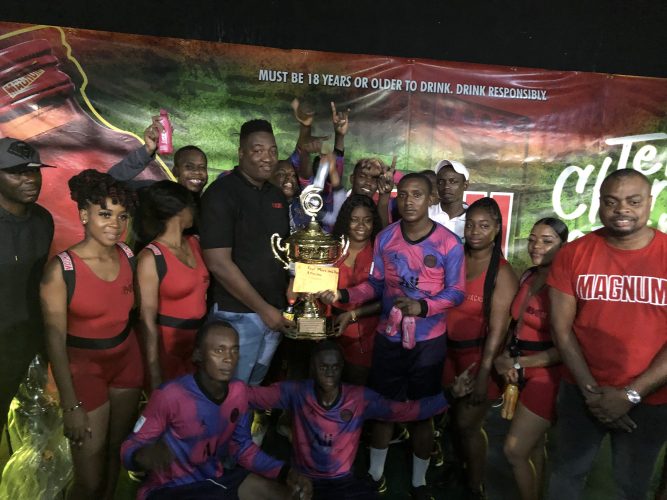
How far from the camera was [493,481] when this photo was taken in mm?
2922

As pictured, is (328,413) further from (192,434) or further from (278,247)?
(278,247)

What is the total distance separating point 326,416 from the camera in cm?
242

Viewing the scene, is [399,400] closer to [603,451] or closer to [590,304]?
[590,304]

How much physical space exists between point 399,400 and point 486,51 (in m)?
3.03

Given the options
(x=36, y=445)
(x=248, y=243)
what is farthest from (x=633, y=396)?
(x=36, y=445)

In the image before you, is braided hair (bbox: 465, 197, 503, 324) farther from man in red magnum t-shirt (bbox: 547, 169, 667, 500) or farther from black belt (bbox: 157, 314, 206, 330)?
black belt (bbox: 157, 314, 206, 330)

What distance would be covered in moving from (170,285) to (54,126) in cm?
213

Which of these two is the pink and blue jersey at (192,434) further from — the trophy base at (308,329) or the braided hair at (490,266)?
the braided hair at (490,266)

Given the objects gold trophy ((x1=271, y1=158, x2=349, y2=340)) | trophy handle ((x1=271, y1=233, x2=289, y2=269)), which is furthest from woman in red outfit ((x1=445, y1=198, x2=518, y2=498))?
trophy handle ((x1=271, y1=233, x2=289, y2=269))

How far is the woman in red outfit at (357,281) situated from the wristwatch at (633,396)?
1313 mm

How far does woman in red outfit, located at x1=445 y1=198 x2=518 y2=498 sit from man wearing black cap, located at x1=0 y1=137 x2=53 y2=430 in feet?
7.22

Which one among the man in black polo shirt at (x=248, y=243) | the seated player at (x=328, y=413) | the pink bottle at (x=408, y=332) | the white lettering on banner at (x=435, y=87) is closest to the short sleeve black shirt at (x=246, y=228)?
the man in black polo shirt at (x=248, y=243)

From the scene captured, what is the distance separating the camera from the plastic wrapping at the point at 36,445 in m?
2.54

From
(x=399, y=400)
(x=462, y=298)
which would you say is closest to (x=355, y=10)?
(x=462, y=298)
